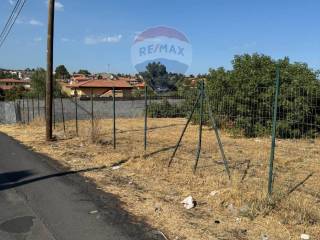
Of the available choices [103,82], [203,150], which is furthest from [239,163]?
[103,82]

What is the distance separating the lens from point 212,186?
26.2ft

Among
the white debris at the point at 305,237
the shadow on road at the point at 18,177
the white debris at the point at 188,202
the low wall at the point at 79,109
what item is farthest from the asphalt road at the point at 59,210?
the low wall at the point at 79,109

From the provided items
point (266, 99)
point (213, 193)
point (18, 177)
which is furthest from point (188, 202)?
point (266, 99)

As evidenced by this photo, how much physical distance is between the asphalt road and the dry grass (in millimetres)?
391

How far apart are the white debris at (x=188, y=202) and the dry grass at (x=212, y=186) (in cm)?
10

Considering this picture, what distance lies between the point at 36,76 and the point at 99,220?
195 ft

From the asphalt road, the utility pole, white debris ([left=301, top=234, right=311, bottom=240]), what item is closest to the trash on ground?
the asphalt road

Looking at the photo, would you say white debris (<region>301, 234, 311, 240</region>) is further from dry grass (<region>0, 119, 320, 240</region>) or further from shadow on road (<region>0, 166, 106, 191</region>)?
shadow on road (<region>0, 166, 106, 191</region>)

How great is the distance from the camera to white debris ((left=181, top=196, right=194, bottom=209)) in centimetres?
683

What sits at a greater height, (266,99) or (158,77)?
(158,77)

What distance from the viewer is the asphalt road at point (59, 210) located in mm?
5547

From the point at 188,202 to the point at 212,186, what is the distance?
1.16 meters

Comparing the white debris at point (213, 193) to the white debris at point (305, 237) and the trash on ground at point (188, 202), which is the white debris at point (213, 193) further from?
the white debris at point (305, 237)

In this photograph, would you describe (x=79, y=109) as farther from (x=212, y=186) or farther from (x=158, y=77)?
(x=212, y=186)
